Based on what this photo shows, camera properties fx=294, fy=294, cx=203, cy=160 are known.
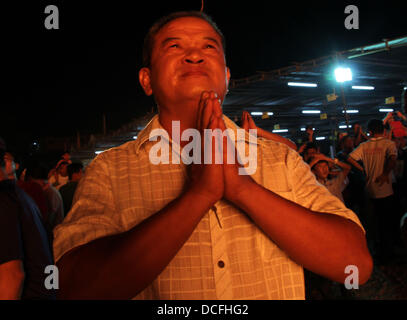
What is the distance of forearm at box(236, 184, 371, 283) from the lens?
1.00 meters

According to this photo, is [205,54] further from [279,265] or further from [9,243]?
[9,243]

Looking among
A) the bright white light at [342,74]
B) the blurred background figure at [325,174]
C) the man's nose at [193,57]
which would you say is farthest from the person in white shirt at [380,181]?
the man's nose at [193,57]

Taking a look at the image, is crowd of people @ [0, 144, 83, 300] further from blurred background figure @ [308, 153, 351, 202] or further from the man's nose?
blurred background figure @ [308, 153, 351, 202]

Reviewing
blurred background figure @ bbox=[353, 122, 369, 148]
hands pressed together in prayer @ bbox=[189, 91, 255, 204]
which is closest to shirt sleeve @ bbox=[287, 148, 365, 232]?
hands pressed together in prayer @ bbox=[189, 91, 255, 204]

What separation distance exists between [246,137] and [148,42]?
0.70 m

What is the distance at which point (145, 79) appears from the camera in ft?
5.05

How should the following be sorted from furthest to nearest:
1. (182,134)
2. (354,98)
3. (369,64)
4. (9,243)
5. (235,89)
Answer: (354,98), (235,89), (369,64), (9,243), (182,134)

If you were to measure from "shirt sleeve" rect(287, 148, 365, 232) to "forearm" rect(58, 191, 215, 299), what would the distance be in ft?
1.62

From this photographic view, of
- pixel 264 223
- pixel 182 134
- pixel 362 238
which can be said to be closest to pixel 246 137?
pixel 182 134

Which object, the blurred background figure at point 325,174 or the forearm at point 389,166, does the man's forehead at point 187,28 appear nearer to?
the blurred background figure at point 325,174

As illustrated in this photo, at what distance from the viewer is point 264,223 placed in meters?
1.02

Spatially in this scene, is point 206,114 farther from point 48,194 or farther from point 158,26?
point 48,194

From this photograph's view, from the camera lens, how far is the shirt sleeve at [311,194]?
1.14 metres

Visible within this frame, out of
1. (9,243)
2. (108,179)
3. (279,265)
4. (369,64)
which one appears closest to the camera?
(279,265)
